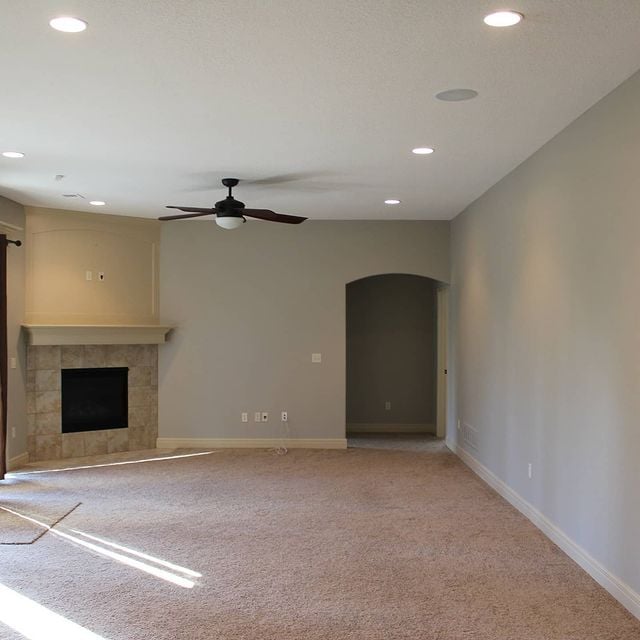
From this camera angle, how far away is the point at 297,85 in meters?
3.88

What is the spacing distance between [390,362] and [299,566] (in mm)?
5724

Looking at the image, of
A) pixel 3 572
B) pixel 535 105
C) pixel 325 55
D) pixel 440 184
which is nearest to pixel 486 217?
pixel 440 184

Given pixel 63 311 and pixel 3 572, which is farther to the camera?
pixel 63 311

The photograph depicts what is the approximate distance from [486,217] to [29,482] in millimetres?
4947

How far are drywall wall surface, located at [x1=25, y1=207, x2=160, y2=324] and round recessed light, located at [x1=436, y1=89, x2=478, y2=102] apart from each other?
17.1 ft

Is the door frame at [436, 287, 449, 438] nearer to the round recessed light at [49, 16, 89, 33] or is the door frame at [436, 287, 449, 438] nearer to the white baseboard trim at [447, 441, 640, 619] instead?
the white baseboard trim at [447, 441, 640, 619]

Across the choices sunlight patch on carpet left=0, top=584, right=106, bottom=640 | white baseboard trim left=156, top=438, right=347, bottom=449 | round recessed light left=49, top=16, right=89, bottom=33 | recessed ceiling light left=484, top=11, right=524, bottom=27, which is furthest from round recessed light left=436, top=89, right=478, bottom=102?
white baseboard trim left=156, top=438, right=347, bottom=449

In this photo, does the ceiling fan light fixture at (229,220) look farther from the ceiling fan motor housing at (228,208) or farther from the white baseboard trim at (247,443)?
the white baseboard trim at (247,443)

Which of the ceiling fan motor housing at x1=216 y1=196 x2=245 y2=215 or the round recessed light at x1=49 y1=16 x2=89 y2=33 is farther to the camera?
the ceiling fan motor housing at x1=216 y1=196 x2=245 y2=215

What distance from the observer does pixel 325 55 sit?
3.45 metres

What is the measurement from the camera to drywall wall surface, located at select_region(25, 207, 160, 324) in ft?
25.9

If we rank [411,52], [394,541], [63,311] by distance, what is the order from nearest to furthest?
[411,52], [394,541], [63,311]

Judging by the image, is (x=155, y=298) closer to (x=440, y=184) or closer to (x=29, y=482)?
(x=29, y=482)

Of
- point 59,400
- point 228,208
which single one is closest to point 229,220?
point 228,208
